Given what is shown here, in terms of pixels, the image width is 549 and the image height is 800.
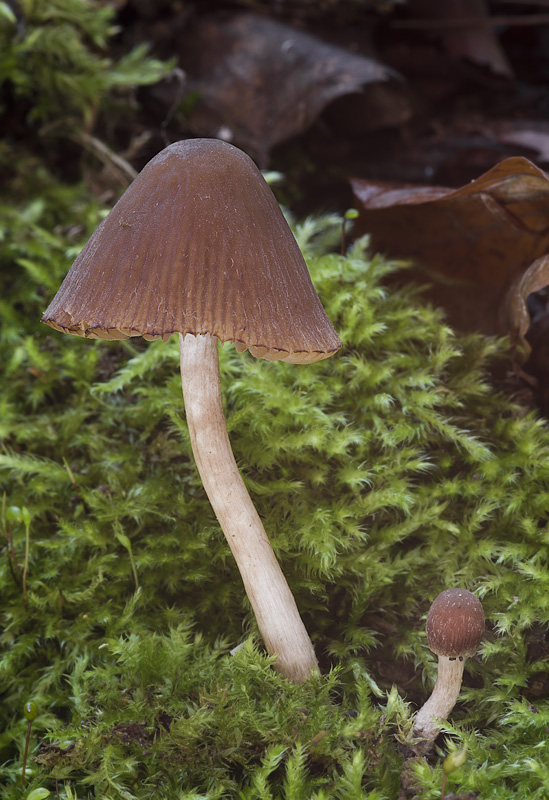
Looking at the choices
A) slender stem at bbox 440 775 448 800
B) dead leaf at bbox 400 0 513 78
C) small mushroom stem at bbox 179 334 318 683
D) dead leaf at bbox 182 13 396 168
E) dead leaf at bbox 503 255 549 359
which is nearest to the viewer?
slender stem at bbox 440 775 448 800

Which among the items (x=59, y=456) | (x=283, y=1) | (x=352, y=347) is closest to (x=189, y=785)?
(x=59, y=456)

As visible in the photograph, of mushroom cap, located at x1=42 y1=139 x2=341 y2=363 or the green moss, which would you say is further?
the green moss

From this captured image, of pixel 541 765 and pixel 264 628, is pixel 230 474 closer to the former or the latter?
pixel 264 628

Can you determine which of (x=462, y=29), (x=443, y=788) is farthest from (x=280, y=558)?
(x=462, y=29)

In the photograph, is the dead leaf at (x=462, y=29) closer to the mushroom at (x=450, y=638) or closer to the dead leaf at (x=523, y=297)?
the dead leaf at (x=523, y=297)

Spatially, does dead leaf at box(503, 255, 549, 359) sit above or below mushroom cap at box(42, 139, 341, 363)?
below

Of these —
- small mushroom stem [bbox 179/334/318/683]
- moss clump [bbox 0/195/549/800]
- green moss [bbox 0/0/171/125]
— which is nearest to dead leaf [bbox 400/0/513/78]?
green moss [bbox 0/0/171/125]

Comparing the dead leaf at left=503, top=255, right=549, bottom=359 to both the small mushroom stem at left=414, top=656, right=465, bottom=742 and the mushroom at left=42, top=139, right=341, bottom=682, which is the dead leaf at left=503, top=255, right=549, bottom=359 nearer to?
the mushroom at left=42, top=139, right=341, bottom=682

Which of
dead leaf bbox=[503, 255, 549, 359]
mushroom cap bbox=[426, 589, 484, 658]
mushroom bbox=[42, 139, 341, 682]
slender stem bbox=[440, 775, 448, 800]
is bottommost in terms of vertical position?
slender stem bbox=[440, 775, 448, 800]
